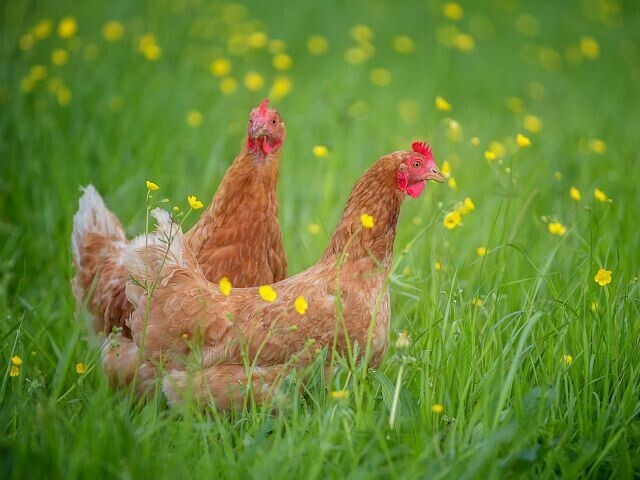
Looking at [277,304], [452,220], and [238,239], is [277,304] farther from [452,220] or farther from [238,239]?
[452,220]

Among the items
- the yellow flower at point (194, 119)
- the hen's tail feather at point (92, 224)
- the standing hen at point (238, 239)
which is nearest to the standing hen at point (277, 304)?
the standing hen at point (238, 239)

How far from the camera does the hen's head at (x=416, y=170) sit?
3.42 metres

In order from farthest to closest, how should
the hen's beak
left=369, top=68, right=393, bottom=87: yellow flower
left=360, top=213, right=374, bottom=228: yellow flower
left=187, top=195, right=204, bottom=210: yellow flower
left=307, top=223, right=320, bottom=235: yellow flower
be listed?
left=369, top=68, right=393, bottom=87: yellow flower < left=307, top=223, right=320, bottom=235: yellow flower < the hen's beak < left=187, top=195, right=204, bottom=210: yellow flower < left=360, top=213, right=374, bottom=228: yellow flower

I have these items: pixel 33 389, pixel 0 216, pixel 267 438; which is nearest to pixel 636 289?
pixel 267 438

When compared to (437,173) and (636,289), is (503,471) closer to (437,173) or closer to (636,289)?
(437,173)

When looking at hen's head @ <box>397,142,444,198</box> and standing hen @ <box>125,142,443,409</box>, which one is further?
hen's head @ <box>397,142,444,198</box>

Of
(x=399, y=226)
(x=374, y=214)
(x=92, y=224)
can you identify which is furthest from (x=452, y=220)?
(x=92, y=224)

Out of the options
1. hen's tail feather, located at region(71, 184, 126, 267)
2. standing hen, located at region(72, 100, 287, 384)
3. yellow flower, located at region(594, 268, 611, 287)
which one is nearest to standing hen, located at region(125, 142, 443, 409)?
standing hen, located at region(72, 100, 287, 384)

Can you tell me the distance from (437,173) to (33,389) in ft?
6.39

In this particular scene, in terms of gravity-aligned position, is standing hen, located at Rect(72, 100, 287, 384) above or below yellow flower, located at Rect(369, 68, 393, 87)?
below

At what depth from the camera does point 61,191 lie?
17.0 feet

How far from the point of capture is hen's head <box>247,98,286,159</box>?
3.92m

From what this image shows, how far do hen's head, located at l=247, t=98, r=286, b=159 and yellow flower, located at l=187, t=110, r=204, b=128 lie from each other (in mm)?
2197

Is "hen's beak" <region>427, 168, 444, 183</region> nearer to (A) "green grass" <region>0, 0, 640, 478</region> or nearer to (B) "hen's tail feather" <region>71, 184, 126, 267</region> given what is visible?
(A) "green grass" <region>0, 0, 640, 478</region>
